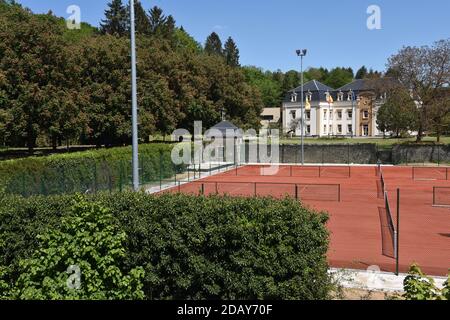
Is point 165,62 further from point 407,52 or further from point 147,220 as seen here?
point 147,220

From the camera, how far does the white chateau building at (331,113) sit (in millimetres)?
95625

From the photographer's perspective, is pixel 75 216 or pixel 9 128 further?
pixel 9 128

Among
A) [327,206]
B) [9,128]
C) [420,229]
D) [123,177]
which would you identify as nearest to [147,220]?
[420,229]

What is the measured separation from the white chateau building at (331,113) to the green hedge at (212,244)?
87.3 metres

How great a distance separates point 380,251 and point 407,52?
127 ft

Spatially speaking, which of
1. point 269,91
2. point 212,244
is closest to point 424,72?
point 212,244

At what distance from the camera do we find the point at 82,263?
24.5ft

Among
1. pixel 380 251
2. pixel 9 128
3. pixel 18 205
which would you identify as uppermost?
pixel 9 128

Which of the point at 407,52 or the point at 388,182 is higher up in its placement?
the point at 407,52

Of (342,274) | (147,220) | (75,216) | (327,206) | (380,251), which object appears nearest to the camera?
(75,216)

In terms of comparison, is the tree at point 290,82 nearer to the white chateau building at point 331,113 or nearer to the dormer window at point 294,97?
the dormer window at point 294,97

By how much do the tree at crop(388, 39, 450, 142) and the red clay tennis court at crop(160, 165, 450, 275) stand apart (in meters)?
8.51

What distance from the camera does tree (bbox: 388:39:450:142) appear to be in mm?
46188

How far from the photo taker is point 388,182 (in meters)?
34.4
